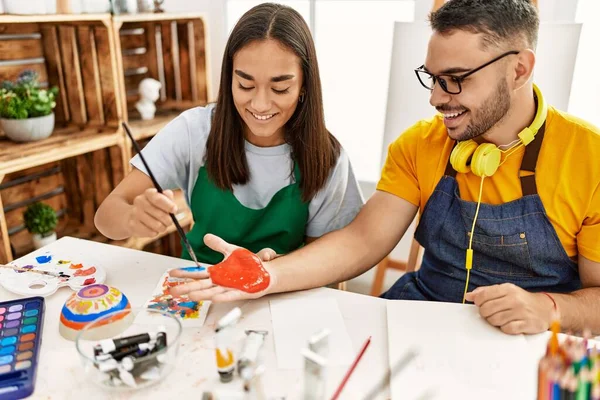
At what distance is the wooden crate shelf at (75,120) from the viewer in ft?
6.48

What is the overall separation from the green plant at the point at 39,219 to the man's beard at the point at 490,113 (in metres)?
1.62

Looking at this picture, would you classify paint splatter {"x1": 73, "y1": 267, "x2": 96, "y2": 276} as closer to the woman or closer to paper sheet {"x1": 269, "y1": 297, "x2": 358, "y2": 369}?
the woman

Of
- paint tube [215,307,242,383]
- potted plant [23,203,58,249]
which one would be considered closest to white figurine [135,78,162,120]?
potted plant [23,203,58,249]

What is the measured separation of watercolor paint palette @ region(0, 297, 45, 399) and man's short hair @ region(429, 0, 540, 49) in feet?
3.54

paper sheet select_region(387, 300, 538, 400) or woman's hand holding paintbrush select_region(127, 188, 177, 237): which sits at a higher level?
woman's hand holding paintbrush select_region(127, 188, 177, 237)

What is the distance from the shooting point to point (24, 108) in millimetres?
1883

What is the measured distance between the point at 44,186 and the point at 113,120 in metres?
0.44

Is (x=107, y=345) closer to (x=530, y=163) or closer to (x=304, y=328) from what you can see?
(x=304, y=328)

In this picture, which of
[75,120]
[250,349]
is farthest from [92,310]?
[75,120]

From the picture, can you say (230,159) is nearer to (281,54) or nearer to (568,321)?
(281,54)

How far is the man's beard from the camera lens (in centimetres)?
124

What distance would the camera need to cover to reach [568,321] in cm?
109

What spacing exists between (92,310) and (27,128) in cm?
119

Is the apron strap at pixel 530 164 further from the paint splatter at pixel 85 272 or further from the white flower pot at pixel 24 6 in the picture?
the white flower pot at pixel 24 6
